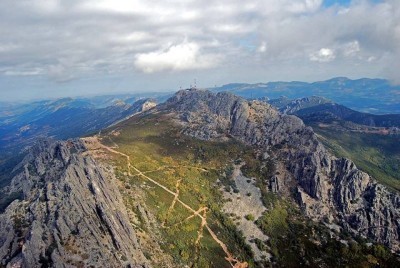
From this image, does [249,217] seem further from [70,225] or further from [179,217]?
[70,225]

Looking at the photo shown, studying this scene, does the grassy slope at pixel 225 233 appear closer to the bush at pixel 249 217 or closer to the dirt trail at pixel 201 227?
the dirt trail at pixel 201 227

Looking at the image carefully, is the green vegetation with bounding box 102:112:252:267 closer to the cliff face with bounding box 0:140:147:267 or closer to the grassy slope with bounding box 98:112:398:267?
the grassy slope with bounding box 98:112:398:267

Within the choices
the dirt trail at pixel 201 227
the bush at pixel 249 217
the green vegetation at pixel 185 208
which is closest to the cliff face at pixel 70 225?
the green vegetation at pixel 185 208

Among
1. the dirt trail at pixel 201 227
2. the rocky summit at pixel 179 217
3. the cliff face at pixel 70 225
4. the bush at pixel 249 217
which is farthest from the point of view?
the bush at pixel 249 217

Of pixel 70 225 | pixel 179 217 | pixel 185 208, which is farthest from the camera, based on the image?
pixel 185 208

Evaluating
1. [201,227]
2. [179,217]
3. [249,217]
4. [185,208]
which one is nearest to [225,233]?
[201,227]

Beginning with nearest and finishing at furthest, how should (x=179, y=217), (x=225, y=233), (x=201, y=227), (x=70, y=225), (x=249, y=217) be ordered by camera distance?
1. (x=70, y=225)
2. (x=179, y=217)
3. (x=201, y=227)
4. (x=225, y=233)
5. (x=249, y=217)

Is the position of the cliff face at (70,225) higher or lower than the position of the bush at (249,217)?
higher

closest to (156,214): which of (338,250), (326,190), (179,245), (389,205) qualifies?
(179,245)
